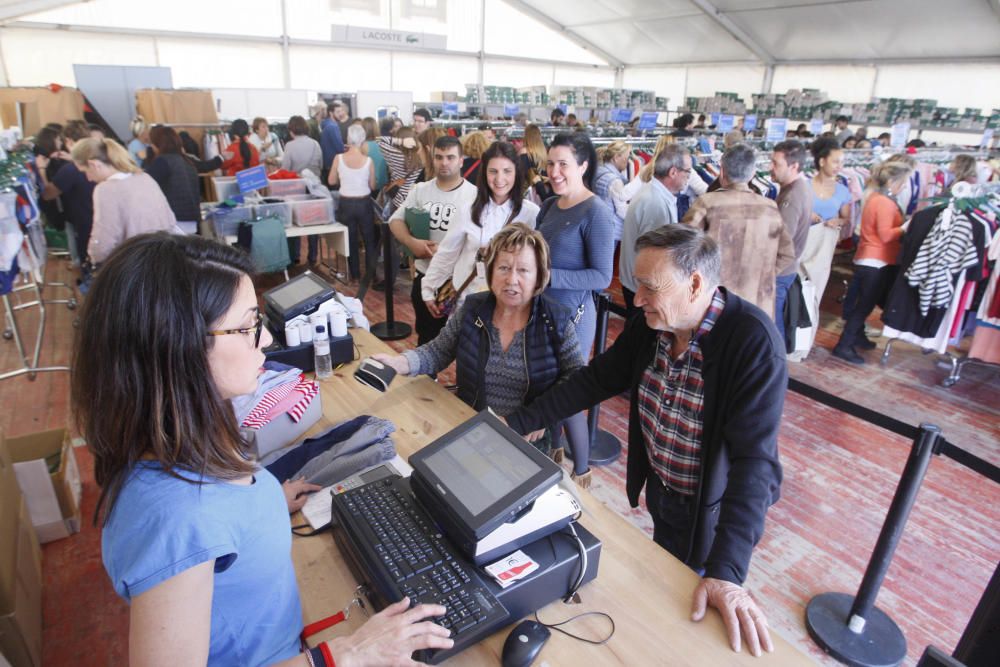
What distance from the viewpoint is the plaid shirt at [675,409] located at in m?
1.48

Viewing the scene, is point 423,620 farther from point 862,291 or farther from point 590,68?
point 590,68

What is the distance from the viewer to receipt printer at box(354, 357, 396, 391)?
185 centimetres

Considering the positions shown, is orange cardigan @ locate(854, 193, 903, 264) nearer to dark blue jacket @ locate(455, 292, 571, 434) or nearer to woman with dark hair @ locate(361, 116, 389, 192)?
dark blue jacket @ locate(455, 292, 571, 434)

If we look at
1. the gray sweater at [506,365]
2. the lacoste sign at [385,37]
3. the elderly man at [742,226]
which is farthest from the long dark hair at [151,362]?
the lacoste sign at [385,37]

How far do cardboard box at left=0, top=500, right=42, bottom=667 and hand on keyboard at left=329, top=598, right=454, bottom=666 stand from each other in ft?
5.08

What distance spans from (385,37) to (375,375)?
585 inches

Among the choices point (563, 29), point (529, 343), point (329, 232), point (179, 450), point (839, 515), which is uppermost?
point (563, 29)

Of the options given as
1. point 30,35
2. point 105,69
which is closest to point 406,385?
point 105,69

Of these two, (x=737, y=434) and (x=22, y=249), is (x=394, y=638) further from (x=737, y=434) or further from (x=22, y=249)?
(x=22, y=249)

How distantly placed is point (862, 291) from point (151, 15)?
14.3 m

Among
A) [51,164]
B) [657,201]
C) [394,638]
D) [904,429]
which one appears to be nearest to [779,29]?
[657,201]

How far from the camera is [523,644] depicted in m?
1.00

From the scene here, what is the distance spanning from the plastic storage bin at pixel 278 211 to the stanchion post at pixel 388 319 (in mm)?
1154

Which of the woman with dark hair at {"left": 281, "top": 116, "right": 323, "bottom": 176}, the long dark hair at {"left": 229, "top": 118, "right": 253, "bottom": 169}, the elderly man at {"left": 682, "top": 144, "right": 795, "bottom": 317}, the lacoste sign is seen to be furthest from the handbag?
the lacoste sign
